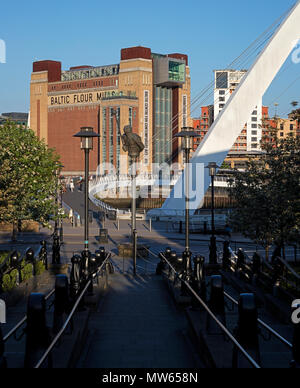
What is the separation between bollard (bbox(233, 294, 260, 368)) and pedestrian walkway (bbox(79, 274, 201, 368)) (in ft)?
5.10

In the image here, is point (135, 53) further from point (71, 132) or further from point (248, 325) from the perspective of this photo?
point (248, 325)

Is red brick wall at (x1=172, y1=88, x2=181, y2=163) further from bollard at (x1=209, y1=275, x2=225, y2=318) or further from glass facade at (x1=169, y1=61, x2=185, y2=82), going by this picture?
bollard at (x1=209, y1=275, x2=225, y2=318)

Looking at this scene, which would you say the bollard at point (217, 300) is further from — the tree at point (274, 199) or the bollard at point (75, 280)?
the tree at point (274, 199)

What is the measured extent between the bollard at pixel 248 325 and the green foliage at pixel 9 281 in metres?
7.72

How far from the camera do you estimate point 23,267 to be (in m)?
14.8

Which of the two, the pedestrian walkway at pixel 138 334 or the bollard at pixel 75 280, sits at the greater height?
the bollard at pixel 75 280

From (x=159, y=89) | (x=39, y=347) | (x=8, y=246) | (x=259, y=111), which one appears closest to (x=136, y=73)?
(x=159, y=89)

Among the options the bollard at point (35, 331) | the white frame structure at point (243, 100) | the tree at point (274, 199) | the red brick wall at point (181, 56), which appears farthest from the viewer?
the red brick wall at point (181, 56)

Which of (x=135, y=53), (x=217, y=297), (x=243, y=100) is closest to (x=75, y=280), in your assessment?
(x=217, y=297)

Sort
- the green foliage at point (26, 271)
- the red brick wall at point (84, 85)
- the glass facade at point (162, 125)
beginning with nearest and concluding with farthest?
the green foliage at point (26, 271)
the glass facade at point (162, 125)
the red brick wall at point (84, 85)

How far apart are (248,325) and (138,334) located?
3352 millimetres

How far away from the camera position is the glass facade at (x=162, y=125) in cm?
13438

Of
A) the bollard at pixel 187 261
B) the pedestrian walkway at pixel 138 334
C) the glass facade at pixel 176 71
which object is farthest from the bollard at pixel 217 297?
the glass facade at pixel 176 71

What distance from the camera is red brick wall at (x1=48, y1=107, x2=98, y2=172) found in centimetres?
13512
